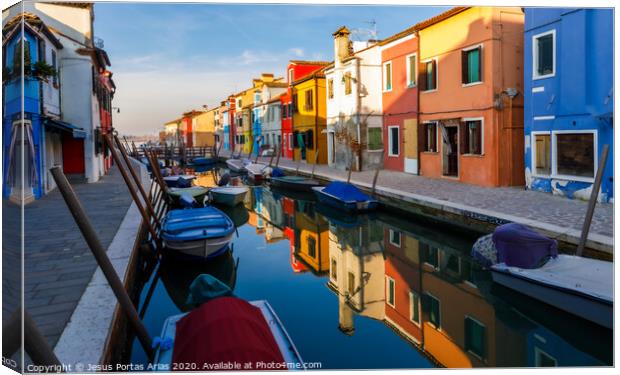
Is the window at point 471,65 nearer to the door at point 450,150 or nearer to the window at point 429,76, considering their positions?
the window at point 429,76

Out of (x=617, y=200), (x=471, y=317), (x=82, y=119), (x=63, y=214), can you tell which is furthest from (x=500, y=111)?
(x=82, y=119)

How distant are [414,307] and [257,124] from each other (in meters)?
39.3

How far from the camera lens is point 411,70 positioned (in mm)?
20609

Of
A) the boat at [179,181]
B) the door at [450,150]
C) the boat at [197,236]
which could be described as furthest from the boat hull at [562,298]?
the boat at [179,181]

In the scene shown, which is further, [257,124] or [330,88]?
[257,124]

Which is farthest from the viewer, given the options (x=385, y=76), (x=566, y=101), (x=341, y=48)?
(x=341, y=48)

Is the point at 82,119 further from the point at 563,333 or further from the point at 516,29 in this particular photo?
the point at 563,333

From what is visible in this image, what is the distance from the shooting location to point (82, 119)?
60.9 ft

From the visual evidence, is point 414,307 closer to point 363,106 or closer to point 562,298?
point 562,298

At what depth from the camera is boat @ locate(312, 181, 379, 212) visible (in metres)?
15.2

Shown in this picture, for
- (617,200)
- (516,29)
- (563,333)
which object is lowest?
(563,333)

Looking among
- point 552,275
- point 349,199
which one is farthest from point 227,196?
point 552,275

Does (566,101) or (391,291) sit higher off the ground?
(566,101)

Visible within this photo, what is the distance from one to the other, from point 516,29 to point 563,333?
38.8 ft
